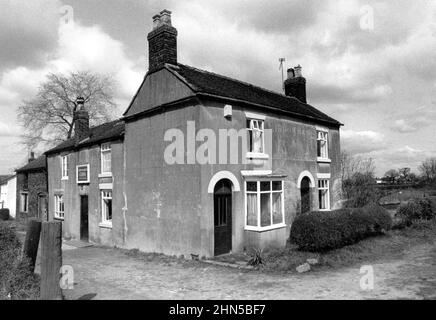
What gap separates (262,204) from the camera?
15.0 meters

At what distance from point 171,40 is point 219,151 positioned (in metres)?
5.23

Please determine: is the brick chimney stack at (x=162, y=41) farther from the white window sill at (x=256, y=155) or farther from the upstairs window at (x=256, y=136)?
the white window sill at (x=256, y=155)

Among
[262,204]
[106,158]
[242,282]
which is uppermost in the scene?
[106,158]

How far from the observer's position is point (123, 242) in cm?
1673

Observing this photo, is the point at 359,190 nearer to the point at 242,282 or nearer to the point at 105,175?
the point at 242,282

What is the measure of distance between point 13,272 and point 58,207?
16.1 metres

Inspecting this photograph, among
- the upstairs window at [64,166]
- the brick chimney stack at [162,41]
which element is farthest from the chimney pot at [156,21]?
the upstairs window at [64,166]

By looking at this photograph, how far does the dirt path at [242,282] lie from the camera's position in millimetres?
8406

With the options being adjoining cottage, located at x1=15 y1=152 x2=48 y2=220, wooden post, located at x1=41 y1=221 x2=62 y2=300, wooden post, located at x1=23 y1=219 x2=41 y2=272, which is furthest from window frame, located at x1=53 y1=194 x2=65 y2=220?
wooden post, located at x1=41 y1=221 x2=62 y2=300

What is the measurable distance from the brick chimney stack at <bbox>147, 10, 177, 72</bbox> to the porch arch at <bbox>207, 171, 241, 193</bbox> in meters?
5.20

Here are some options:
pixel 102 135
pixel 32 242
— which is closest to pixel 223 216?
pixel 32 242

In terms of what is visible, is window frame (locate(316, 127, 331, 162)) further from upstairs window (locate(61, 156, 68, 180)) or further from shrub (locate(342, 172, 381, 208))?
upstairs window (locate(61, 156, 68, 180))
